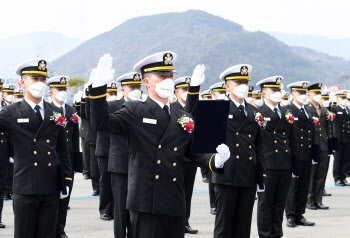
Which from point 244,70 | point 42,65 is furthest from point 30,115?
point 244,70

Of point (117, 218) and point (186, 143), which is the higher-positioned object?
point (186, 143)

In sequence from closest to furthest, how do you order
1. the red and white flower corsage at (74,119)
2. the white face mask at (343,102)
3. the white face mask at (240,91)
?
the white face mask at (240,91) < the red and white flower corsage at (74,119) < the white face mask at (343,102)

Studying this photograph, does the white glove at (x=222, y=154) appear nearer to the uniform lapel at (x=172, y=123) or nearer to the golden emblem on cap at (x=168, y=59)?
the uniform lapel at (x=172, y=123)

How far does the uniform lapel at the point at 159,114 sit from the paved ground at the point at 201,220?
4.22m

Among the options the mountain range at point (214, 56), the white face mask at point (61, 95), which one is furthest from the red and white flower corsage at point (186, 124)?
the mountain range at point (214, 56)

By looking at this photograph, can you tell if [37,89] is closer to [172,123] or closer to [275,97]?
[172,123]

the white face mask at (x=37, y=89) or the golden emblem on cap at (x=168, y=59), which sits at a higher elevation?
the golden emblem on cap at (x=168, y=59)

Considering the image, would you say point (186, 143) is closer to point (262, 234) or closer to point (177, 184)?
point (177, 184)

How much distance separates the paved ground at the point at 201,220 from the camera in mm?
8695

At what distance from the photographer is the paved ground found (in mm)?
8695

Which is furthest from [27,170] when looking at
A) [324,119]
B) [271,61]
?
[271,61]

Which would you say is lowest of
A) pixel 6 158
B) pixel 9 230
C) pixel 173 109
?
pixel 9 230

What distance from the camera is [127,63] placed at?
572ft

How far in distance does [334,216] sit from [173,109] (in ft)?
21.9
